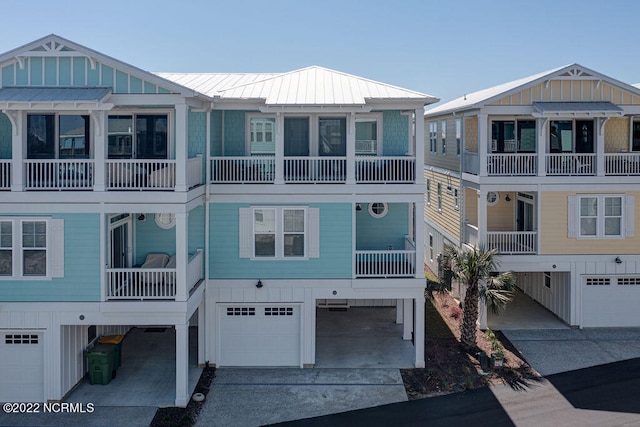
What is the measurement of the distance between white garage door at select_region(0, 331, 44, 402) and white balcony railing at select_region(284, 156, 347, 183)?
7610mm

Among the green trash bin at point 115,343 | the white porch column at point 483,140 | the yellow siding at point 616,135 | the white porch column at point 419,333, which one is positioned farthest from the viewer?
the yellow siding at point 616,135

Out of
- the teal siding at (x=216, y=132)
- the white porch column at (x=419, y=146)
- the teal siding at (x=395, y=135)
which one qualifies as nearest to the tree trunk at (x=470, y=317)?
the white porch column at (x=419, y=146)

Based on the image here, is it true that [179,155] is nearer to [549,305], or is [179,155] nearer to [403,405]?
[403,405]

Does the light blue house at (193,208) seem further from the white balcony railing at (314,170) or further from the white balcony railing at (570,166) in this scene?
the white balcony railing at (570,166)

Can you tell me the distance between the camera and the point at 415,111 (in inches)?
615

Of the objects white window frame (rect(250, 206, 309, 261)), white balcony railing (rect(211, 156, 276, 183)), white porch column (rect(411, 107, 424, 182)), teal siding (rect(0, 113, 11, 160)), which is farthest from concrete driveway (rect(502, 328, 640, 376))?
teal siding (rect(0, 113, 11, 160))

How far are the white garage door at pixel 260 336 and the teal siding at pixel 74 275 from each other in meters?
3.83

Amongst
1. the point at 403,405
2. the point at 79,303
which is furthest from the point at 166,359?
the point at 403,405

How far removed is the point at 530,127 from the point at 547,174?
271 centimetres

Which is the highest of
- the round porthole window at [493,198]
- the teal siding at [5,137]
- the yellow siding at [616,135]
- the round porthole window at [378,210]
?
the yellow siding at [616,135]

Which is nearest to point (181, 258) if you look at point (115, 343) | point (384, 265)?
point (115, 343)

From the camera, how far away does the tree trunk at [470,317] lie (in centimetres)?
1684

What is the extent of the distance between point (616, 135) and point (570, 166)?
2937 millimetres

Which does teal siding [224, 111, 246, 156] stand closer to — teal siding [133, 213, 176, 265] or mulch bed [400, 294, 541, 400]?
teal siding [133, 213, 176, 265]
